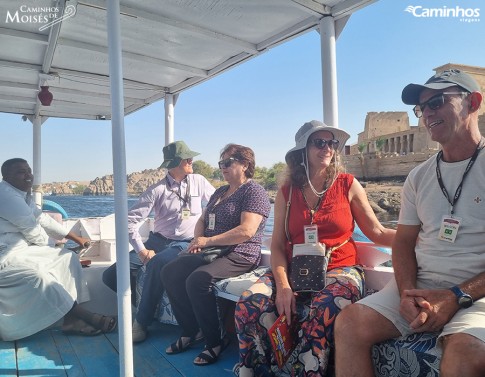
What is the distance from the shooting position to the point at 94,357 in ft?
8.25

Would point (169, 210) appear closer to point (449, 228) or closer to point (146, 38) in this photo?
point (146, 38)

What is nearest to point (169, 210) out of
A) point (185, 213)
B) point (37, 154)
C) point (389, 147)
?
point (185, 213)

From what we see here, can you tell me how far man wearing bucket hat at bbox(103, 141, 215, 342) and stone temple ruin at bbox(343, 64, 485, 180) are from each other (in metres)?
34.5

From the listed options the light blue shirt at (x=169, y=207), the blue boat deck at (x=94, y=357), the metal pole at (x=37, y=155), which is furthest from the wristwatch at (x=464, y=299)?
the metal pole at (x=37, y=155)

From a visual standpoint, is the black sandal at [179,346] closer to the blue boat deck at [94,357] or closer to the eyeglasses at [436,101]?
the blue boat deck at [94,357]

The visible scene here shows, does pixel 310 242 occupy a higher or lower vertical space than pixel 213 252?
higher

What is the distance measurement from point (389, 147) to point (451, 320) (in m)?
58.9

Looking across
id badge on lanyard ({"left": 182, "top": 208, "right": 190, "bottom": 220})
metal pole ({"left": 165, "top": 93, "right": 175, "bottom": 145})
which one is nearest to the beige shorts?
id badge on lanyard ({"left": 182, "top": 208, "right": 190, "bottom": 220})

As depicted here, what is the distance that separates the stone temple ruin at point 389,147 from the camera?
4244 centimetres

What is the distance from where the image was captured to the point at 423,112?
1740 millimetres

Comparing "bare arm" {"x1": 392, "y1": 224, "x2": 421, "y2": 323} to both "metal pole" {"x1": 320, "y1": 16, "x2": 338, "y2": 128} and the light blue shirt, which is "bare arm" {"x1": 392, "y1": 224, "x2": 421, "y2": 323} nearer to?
"metal pole" {"x1": 320, "y1": 16, "x2": 338, "y2": 128}

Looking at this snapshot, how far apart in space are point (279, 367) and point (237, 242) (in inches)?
34.4

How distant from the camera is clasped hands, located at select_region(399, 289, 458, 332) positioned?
1.46 metres

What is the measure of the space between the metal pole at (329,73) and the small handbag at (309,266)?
109cm
